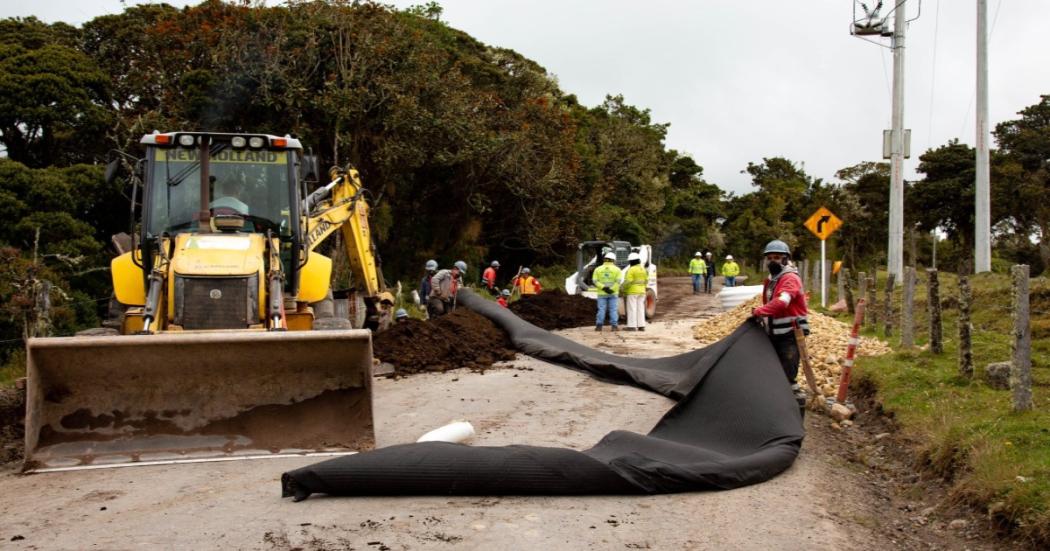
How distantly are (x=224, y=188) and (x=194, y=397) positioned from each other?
3263 mm

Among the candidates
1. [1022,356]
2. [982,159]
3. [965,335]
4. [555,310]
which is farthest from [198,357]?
[982,159]

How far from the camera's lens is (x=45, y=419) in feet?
26.2

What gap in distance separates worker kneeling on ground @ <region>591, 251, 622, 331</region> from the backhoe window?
1082 cm

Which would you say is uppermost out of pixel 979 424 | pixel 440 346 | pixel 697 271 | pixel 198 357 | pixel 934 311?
pixel 697 271

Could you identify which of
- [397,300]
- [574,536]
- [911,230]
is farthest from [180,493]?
[911,230]

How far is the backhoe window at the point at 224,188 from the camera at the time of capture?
10539mm

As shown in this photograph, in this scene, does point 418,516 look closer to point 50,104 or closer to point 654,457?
point 654,457

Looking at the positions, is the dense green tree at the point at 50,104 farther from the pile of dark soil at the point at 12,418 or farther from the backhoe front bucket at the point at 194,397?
the backhoe front bucket at the point at 194,397

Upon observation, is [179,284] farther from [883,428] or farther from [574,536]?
[883,428]

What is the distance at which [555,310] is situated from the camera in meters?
25.2

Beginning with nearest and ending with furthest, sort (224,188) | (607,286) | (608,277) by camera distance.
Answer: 1. (224,188)
2. (608,277)
3. (607,286)

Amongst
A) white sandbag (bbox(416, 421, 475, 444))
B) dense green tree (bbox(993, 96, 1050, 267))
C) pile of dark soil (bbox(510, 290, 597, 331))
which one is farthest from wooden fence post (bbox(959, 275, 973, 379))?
dense green tree (bbox(993, 96, 1050, 267))

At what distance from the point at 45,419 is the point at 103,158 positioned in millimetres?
18014

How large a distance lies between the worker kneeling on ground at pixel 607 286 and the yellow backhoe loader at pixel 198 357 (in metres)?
10.9
